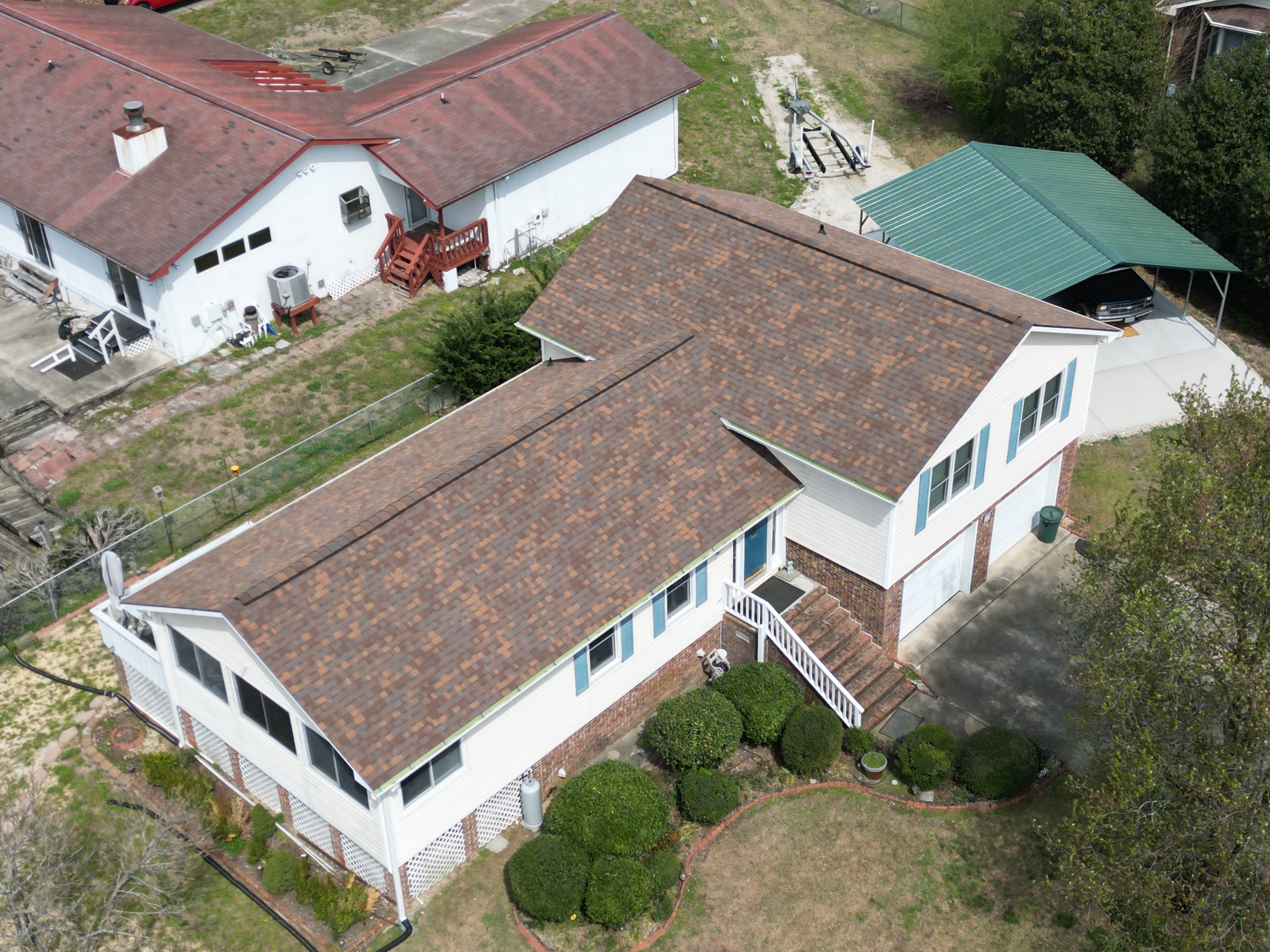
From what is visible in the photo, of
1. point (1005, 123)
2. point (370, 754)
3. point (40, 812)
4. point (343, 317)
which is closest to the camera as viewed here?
point (370, 754)

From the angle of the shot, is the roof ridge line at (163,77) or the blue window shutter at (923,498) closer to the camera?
the blue window shutter at (923,498)

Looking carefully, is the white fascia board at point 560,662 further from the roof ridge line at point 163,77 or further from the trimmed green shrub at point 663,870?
the roof ridge line at point 163,77

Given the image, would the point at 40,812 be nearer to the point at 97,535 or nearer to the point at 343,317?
the point at 97,535

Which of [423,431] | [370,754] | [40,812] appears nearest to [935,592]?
[423,431]

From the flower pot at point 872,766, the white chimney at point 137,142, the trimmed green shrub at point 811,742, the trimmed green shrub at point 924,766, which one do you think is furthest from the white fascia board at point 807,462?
the white chimney at point 137,142

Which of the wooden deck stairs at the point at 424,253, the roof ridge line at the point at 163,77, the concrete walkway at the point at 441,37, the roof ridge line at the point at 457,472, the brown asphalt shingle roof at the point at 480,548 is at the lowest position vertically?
the wooden deck stairs at the point at 424,253

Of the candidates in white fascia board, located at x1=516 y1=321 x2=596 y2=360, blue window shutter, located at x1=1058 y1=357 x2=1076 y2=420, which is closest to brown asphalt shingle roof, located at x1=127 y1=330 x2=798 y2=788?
white fascia board, located at x1=516 y1=321 x2=596 y2=360
